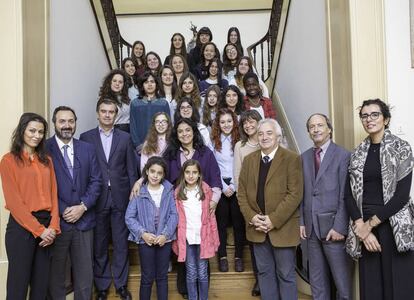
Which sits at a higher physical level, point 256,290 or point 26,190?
point 26,190

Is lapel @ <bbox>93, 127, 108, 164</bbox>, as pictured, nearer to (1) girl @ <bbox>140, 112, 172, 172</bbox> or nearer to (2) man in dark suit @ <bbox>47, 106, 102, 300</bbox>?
(2) man in dark suit @ <bbox>47, 106, 102, 300</bbox>

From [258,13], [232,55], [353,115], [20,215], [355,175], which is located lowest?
[20,215]

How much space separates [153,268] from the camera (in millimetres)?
3221

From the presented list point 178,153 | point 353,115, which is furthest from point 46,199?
point 353,115

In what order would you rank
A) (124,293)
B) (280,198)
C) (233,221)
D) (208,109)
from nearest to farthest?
1. (280,198)
2. (124,293)
3. (233,221)
4. (208,109)

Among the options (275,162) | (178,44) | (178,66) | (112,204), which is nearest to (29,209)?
(112,204)

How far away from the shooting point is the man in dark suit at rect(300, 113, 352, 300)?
2.96 metres

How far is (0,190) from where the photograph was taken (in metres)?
3.10

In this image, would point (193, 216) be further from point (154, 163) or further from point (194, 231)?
point (154, 163)

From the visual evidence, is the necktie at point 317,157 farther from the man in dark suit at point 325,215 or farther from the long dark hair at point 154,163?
the long dark hair at point 154,163

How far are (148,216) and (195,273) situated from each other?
0.54 meters

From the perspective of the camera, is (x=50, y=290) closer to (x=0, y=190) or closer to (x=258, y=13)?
(x=0, y=190)

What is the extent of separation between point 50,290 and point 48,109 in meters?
1.32

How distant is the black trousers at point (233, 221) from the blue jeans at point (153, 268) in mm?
622
